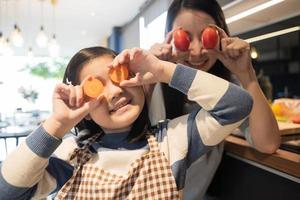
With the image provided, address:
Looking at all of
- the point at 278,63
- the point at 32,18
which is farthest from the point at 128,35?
the point at 278,63

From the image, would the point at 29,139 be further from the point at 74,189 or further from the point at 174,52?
the point at 174,52

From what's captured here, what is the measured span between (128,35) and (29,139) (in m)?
5.28

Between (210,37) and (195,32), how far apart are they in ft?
0.22

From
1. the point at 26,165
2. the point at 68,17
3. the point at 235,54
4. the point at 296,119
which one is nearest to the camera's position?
the point at 26,165

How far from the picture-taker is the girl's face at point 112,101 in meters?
0.56

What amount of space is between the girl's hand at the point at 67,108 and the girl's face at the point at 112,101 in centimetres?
3

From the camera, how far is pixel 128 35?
221 inches

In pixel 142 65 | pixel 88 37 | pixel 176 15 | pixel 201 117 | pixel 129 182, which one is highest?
pixel 88 37

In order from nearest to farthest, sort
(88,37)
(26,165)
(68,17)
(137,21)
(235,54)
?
1. (26,165)
2. (235,54)
3. (68,17)
4. (137,21)
5. (88,37)

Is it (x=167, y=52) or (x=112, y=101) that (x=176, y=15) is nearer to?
(x=167, y=52)

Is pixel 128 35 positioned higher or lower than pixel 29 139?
higher

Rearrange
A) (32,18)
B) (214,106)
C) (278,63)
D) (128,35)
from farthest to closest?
(128,35) < (32,18) < (278,63) < (214,106)

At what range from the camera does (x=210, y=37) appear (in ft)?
1.95

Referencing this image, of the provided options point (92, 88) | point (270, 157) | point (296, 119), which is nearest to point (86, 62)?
point (92, 88)
